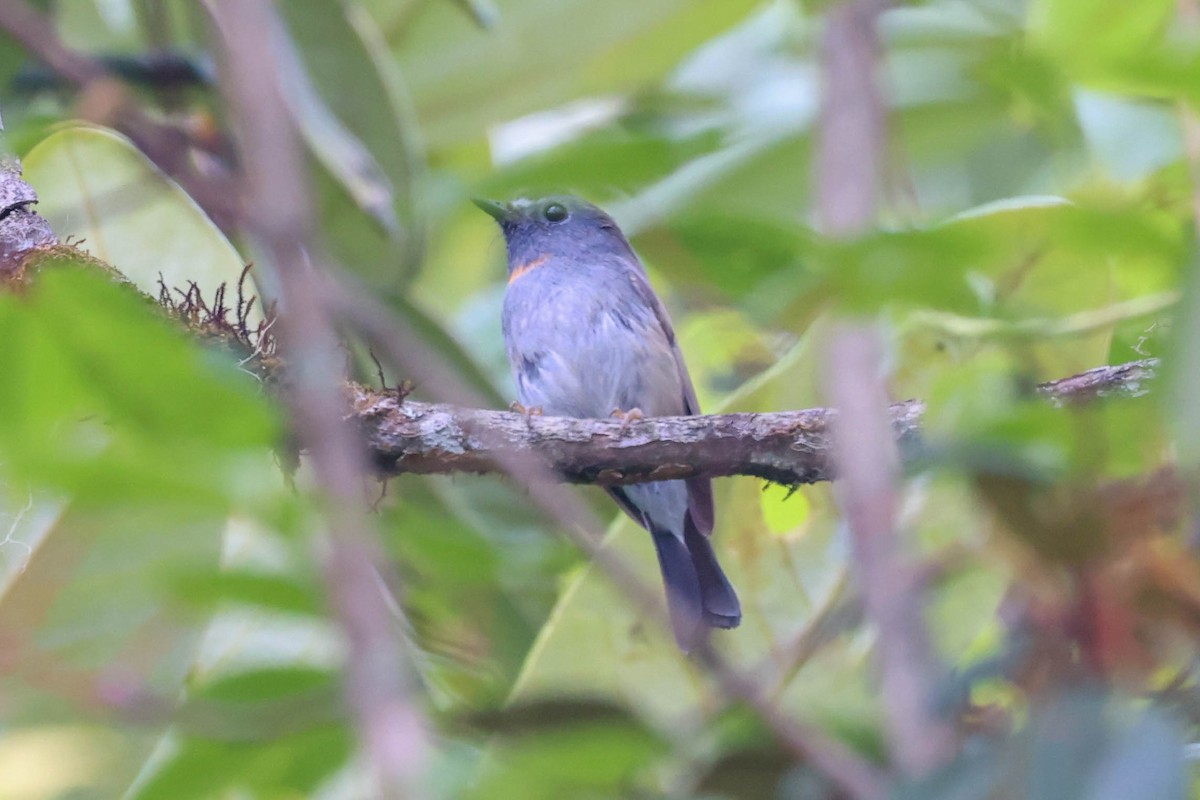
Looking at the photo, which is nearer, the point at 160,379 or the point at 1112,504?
the point at 160,379

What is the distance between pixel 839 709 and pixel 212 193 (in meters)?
1.64

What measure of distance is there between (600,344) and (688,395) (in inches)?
13.1

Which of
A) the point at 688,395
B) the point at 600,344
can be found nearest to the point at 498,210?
the point at 600,344

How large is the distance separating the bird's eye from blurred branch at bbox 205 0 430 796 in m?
3.23

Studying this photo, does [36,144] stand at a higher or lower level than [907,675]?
higher

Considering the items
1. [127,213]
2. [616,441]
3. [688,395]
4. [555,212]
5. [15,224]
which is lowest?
[616,441]

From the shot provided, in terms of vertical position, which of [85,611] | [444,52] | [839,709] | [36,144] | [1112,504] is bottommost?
[839,709]

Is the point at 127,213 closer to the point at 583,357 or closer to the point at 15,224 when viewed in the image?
the point at 15,224

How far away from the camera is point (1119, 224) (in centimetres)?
139

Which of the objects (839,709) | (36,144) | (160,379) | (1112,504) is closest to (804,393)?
(839,709)

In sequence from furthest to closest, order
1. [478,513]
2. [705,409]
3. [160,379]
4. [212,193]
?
[705,409], [478,513], [212,193], [160,379]

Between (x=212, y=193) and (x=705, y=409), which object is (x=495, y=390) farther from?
(x=212, y=193)

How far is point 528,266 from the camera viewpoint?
13.8 feet

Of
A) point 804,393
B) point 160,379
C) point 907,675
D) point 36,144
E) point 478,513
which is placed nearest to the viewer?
point 160,379
